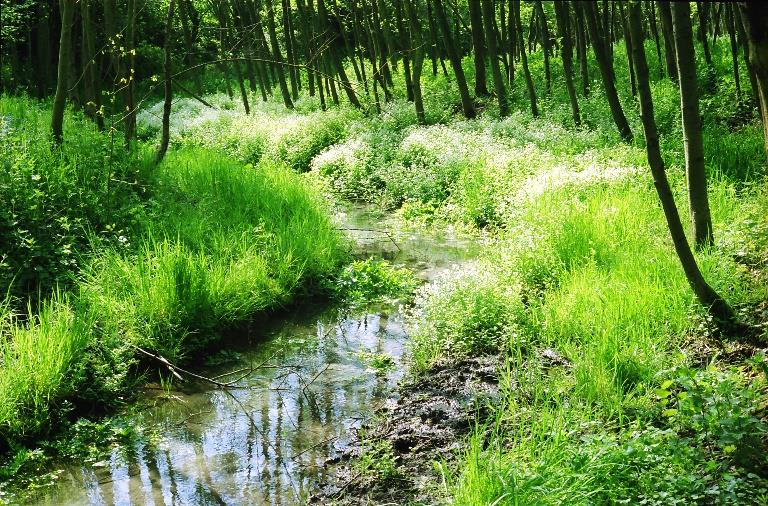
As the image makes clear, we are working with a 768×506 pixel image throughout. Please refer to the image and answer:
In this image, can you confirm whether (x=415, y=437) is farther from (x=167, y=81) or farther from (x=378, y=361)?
(x=167, y=81)

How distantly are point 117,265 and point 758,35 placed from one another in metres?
5.91

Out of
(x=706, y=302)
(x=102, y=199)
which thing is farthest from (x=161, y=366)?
(x=706, y=302)

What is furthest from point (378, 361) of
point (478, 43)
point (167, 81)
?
point (478, 43)

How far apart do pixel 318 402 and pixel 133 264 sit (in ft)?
9.09

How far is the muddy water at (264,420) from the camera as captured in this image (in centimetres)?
459

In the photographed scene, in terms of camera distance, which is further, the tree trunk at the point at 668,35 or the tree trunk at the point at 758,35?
the tree trunk at the point at 668,35

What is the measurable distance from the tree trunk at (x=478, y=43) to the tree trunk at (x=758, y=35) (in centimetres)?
1502

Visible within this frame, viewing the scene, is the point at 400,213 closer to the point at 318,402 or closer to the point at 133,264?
the point at 133,264

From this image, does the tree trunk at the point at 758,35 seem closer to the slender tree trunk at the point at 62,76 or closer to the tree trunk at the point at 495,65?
the slender tree trunk at the point at 62,76

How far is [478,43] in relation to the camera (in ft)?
61.7

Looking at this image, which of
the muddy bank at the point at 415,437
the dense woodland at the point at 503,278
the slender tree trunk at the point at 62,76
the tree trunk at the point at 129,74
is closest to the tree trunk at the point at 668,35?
the dense woodland at the point at 503,278

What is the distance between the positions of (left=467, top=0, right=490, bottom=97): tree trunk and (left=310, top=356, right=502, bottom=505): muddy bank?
14264 millimetres

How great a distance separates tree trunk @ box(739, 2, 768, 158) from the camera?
3.41 m

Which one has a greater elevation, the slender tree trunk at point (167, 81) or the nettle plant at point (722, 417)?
the slender tree trunk at point (167, 81)
